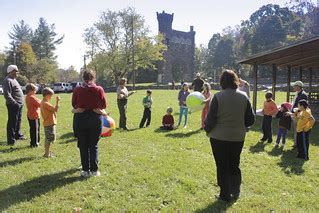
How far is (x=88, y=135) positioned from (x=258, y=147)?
5.18m

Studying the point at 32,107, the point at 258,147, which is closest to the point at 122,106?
the point at 32,107

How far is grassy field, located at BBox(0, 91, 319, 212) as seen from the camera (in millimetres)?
5172

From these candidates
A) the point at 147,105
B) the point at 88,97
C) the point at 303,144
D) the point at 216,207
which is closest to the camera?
the point at 216,207

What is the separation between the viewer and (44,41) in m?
88.5

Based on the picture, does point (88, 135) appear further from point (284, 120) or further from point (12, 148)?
point (284, 120)

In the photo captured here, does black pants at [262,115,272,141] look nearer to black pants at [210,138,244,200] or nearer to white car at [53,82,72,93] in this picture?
black pants at [210,138,244,200]

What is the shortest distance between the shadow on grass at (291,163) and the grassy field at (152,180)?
0.02 m

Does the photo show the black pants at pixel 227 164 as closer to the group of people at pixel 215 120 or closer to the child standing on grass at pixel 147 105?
the group of people at pixel 215 120

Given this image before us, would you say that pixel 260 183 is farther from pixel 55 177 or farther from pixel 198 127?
pixel 198 127

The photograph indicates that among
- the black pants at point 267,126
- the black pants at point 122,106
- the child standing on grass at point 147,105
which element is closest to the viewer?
the black pants at point 267,126

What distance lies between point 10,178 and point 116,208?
101 inches

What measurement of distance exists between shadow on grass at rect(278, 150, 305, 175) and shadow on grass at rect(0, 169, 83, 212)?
14.4 ft

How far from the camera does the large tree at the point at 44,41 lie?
285ft

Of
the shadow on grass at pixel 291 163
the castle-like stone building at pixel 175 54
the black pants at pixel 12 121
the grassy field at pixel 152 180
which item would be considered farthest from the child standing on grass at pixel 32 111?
the castle-like stone building at pixel 175 54
